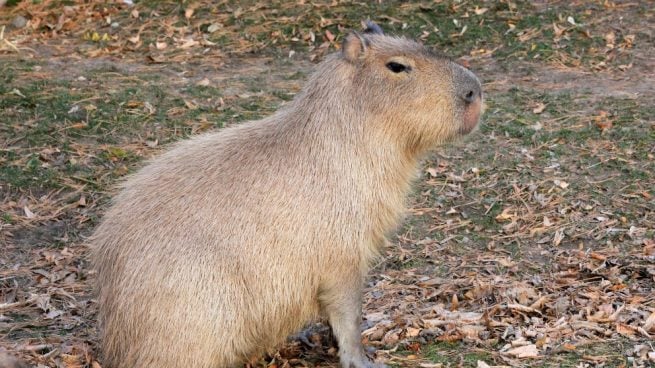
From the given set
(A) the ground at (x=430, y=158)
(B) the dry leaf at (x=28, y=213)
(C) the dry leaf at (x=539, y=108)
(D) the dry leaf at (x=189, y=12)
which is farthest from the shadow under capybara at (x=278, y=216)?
(D) the dry leaf at (x=189, y=12)

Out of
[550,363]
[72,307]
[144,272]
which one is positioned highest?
[144,272]

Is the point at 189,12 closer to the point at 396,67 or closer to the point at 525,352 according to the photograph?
the point at 396,67

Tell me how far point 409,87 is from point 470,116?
0.98 ft

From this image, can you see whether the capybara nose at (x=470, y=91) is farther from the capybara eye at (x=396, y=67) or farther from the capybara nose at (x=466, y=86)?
the capybara eye at (x=396, y=67)

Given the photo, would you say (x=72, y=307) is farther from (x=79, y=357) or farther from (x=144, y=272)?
(x=144, y=272)

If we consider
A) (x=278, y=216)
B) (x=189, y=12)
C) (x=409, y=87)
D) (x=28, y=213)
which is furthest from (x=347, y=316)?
(x=189, y=12)

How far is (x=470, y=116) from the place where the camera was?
13.1ft

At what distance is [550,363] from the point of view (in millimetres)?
3906

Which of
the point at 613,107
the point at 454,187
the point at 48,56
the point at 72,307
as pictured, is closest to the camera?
the point at 72,307

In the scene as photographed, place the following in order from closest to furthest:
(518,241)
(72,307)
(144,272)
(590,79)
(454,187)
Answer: (144,272)
(72,307)
(518,241)
(454,187)
(590,79)

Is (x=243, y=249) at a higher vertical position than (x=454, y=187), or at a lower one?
higher

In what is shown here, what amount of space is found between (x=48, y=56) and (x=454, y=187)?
12.8 ft

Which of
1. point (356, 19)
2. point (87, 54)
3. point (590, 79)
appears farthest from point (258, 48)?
point (590, 79)

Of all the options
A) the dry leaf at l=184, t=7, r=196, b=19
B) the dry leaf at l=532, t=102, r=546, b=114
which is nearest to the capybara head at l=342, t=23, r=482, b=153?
the dry leaf at l=532, t=102, r=546, b=114
